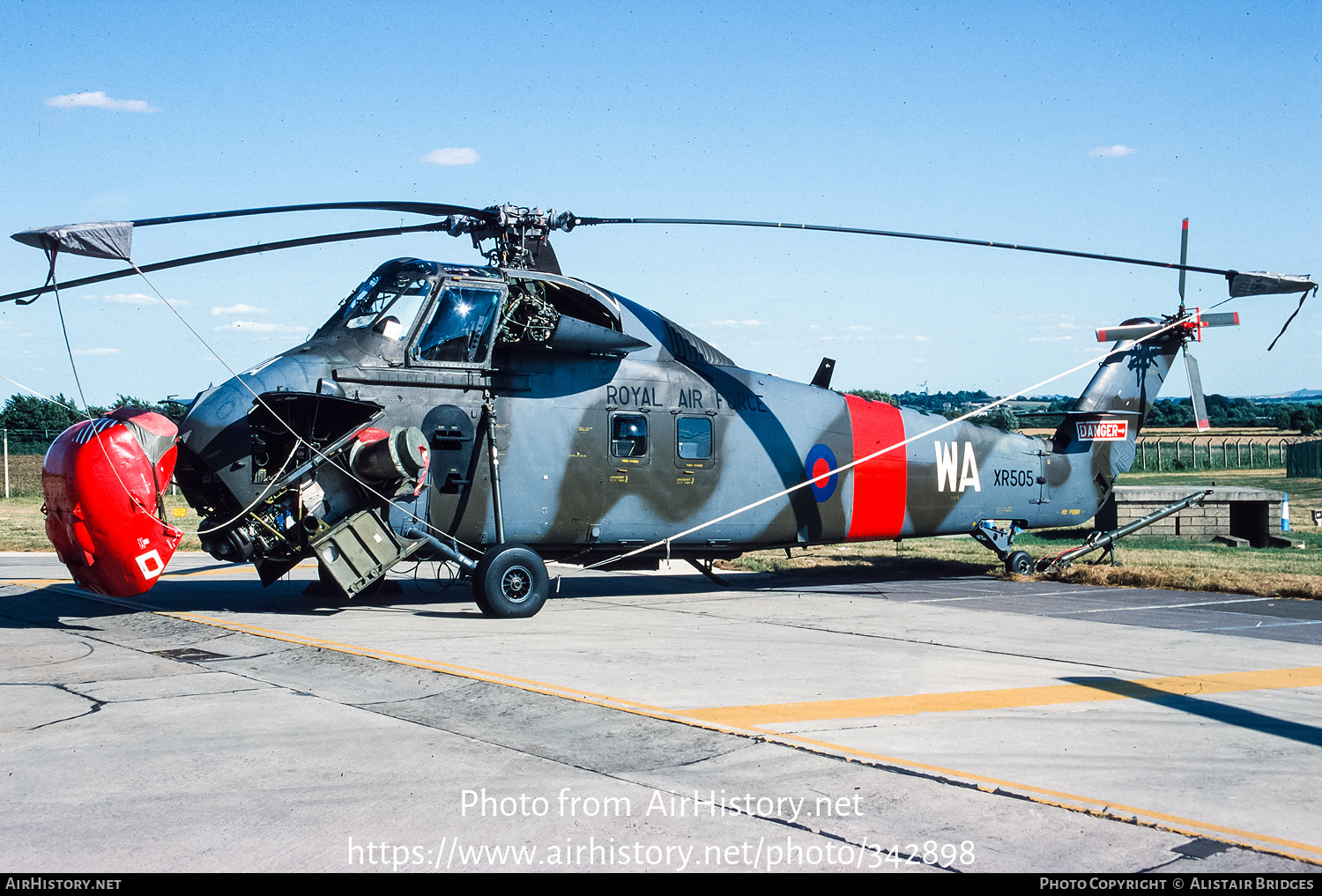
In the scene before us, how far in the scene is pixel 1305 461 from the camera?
52688 mm

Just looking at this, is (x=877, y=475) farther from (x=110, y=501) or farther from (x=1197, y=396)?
(x=110, y=501)

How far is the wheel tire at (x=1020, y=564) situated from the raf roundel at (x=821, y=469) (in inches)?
167

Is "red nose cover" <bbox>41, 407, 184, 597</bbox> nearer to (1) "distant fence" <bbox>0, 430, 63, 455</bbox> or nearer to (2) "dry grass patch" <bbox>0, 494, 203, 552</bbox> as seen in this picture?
(2) "dry grass patch" <bbox>0, 494, 203, 552</bbox>

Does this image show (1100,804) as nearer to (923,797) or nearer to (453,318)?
(923,797)

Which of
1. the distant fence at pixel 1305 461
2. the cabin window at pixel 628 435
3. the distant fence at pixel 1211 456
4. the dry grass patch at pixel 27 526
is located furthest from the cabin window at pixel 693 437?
the distant fence at pixel 1211 456

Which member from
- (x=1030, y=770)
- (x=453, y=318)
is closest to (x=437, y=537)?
(x=453, y=318)

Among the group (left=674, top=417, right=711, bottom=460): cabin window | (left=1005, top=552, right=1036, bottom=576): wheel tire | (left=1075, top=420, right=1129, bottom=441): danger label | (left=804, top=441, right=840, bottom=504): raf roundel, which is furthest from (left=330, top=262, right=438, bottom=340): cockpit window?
(left=1075, top=420, right=1129, bottom=441): danger label

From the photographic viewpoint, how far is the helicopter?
10922mm

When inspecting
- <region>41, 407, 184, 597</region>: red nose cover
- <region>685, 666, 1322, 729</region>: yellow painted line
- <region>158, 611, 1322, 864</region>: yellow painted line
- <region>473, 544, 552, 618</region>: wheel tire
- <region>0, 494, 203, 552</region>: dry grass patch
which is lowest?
<region>0, 494, 203, 552</region>: dry grass patch

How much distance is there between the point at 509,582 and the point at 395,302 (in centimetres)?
368

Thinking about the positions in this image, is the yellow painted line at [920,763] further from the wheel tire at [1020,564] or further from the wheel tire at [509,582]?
the wheel tire at [1020,564]

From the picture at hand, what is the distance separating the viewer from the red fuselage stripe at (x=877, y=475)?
52.7ft

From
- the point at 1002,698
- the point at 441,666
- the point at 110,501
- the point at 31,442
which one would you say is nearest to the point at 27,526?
the point at 31,442

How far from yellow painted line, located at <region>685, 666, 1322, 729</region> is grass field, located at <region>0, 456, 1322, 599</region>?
684cm
